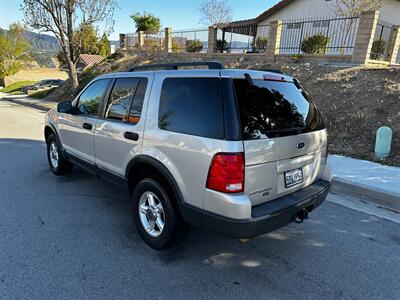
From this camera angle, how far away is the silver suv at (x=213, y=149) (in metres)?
2.46

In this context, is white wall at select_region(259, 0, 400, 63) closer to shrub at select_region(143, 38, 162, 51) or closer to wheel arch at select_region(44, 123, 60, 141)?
shrub at select_region(143, 38, 162, 51)

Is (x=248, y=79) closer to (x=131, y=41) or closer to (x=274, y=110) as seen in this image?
(x=274, y=110)

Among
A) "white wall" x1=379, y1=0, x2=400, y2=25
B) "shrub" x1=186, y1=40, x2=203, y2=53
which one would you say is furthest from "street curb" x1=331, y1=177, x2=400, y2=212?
"white wall" x1=379, y1=0, x2=400, y2=25

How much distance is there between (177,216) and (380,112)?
21.6 ft

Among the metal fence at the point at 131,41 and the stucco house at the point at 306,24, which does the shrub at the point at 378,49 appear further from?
the metal fence at the point at 131,41

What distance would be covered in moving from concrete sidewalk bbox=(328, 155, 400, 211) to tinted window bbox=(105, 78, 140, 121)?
366 centimetres

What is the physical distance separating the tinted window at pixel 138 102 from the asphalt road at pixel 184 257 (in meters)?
1.32

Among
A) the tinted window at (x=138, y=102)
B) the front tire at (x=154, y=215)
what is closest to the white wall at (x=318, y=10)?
the tinted window at (x=138, y=102)

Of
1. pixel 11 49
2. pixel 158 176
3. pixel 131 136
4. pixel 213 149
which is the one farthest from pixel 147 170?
pixel 11 49

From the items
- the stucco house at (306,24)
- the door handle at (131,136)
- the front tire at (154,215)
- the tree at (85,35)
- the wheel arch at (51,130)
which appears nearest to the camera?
the front tire at (154,215)

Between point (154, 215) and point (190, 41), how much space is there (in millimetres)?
17525

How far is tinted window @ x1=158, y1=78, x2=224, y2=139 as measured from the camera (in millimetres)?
2512

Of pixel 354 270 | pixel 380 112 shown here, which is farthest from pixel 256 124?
pixel 380 112

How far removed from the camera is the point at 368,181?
496cm
